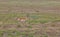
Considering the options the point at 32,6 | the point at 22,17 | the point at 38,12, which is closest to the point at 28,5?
the point at 32,6

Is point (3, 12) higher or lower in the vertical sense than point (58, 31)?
higher

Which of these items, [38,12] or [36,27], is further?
[38,12]

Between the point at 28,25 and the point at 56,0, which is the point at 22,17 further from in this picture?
the point at 56,0

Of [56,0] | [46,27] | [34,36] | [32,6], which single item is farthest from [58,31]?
[56,0]

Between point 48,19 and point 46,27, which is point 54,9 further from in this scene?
point 46,27

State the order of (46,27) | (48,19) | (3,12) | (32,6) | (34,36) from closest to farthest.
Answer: (34,36)
(46,27)
(48,19)
(3,12)
(32,6)

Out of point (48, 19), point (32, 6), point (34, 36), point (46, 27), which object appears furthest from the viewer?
point (32, 6)
